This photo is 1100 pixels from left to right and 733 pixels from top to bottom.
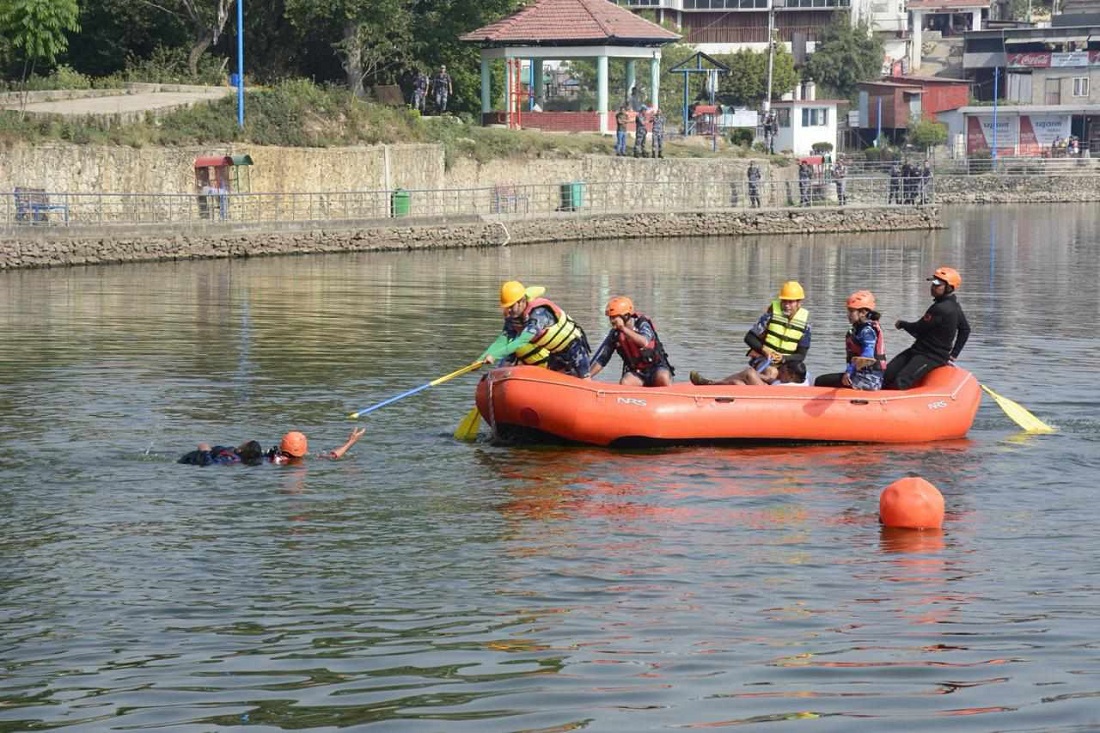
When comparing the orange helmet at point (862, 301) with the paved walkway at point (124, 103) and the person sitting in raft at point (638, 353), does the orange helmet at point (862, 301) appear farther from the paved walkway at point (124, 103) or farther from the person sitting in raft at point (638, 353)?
the paved walkway at point (124, 103)

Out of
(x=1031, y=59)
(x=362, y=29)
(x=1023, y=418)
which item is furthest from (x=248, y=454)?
(x=1031, y=59)

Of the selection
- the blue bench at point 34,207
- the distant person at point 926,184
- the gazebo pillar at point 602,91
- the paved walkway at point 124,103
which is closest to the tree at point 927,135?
the distant person at point 926,184

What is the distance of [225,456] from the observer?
16.5m

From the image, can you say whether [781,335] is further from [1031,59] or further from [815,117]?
[1031,59]

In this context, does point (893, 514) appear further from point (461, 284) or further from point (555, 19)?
point (555, 19)

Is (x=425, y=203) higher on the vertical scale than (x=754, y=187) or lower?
lower

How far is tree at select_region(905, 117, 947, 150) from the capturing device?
84438 millimetres

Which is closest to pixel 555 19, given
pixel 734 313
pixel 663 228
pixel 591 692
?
pixel 663 228

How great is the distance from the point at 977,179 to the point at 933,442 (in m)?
59.9

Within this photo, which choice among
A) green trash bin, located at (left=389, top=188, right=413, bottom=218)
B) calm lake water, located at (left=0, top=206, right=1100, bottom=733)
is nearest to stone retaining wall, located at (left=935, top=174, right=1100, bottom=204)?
green trash bin, located at (left=389, top=188, right=413, bottom=218)

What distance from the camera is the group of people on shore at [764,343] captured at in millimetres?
17328

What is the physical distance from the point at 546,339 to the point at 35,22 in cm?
3371

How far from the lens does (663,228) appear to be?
49.8 metres

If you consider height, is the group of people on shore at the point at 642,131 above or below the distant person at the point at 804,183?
above
